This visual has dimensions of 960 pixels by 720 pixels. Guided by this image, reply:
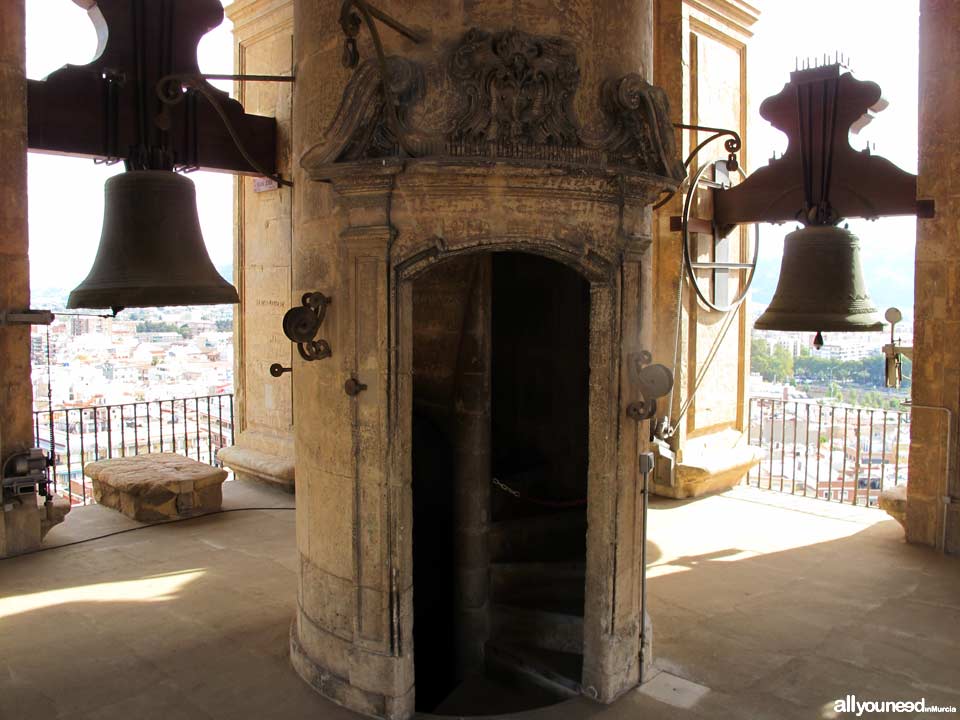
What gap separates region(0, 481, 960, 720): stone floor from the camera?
4602mm

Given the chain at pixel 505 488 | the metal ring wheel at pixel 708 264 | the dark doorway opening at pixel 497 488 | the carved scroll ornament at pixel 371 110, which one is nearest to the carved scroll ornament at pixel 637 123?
the carved scroll ornament at pixel 371 110

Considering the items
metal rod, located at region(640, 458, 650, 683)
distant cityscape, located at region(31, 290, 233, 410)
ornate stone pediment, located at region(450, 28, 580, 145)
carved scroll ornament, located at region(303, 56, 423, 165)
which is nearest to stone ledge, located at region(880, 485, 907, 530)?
metal rod, located at region(640, 458, 650, 683)

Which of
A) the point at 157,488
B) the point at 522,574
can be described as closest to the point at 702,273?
the point at 522,574

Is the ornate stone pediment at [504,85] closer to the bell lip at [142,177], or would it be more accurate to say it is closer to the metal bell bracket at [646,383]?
the metal bell bracket at [646,383]

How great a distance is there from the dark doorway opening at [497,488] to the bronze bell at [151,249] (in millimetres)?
1650

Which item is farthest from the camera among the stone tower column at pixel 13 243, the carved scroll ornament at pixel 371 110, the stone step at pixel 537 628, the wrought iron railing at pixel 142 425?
the wrought iron railing at pixel 142 425

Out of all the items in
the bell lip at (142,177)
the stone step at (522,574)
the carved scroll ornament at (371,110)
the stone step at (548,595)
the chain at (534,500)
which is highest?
the carved scroll ornament at (371,110)

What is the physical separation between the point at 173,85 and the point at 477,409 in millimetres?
2593

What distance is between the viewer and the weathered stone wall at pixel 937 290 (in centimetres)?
696

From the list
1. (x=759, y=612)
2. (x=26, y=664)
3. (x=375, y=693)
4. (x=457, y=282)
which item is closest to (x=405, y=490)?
(x=375, y=693)

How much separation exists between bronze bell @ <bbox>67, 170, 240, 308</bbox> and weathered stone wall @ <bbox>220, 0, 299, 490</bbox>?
4.25 meters

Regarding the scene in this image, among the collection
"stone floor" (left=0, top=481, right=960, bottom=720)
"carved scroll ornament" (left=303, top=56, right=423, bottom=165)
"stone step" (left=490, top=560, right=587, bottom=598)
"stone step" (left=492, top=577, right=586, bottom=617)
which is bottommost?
"stone floor" (left=0, top=481, right=960, bottom=720)

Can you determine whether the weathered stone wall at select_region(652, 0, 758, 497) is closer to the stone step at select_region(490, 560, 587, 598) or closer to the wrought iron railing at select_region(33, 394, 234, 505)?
the stone step at select_region(490, 560, 587, 598)

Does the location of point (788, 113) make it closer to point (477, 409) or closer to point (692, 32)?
point (692, 32)
